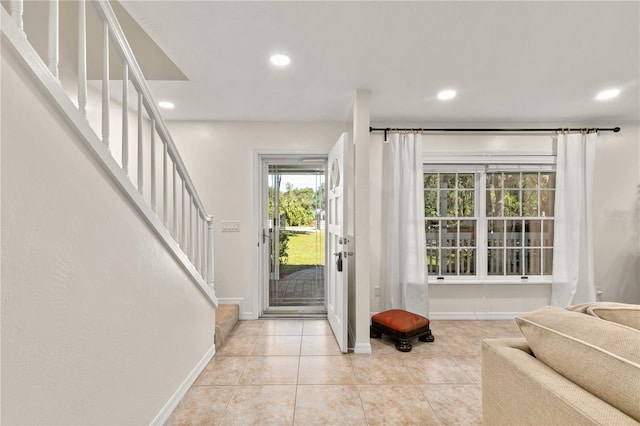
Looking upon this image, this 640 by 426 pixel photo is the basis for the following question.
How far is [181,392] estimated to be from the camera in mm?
2047

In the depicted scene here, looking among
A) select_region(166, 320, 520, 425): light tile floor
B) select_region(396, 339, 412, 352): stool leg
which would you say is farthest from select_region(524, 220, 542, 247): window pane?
select_region(396, 339, 412, 352): stool leg

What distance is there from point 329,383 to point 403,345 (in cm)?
Answer: 88

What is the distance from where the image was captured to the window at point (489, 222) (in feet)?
12.2

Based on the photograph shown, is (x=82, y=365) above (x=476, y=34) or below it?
below

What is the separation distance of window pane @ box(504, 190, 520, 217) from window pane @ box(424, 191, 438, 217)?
834mm

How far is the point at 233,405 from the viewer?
2.00 m

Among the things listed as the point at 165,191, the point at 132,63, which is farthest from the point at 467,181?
the point at 132,63

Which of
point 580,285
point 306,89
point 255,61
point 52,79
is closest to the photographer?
point 52,79

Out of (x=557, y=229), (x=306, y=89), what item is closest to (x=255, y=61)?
(x=306, y=89)

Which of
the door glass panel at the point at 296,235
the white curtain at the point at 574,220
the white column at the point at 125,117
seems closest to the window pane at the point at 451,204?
the white curtain at the point at 574,220

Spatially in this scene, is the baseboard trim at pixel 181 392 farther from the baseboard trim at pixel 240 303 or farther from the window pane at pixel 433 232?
the window pane at pixel 433 232

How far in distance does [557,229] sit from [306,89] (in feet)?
10.5

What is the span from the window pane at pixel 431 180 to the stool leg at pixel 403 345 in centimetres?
181

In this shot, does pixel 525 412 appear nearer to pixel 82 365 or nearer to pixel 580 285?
pixel 82 365
